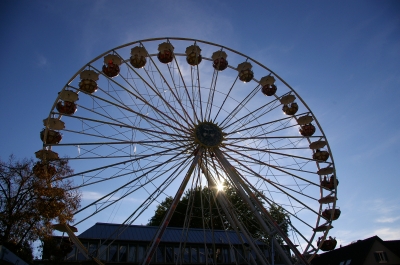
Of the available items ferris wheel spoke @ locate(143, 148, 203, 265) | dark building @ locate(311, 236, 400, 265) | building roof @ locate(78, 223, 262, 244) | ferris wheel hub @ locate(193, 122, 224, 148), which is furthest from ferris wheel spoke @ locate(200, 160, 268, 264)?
dark building @ locate(311, 236, 400, 265)

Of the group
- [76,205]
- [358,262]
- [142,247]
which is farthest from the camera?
[358,262]

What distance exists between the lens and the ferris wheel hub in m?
15.7

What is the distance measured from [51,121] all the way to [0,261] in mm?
6727

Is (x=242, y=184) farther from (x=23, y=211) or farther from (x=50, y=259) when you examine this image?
(x=50, y=259)

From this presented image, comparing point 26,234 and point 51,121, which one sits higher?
point 51,121

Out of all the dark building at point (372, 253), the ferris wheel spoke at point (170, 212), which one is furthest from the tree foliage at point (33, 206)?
the dark building at point (372, 253)

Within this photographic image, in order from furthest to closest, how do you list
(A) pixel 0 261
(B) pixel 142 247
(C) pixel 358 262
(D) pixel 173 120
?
(C) pixel 358 262
(B) pixel 142 247
(D) pixel 173 120
(A) pixel 0 261

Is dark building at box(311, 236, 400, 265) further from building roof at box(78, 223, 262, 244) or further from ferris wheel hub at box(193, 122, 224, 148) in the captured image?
ferris wheel hub at box(193, 122, 224, 148)

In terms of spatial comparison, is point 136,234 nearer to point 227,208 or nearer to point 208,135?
point 227,208

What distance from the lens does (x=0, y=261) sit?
10.0 meters

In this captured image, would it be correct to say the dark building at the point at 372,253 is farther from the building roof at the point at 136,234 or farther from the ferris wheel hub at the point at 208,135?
the ferris wheel hub at the point at 208,135

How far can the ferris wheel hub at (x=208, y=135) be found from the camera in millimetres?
15688

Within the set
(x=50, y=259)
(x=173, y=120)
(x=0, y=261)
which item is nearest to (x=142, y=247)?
(x=50, y=259)

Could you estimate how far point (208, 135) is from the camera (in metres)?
16.0
